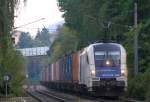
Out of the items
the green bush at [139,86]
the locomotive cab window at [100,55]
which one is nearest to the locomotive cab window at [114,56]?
the locomotive cab window at [100,55]

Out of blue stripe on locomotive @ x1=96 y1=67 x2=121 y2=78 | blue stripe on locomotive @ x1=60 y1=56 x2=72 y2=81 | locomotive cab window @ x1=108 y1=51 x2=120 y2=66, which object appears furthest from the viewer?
blue stripe on locomotive @ x1=60 y1=56 x2=72 y2=81

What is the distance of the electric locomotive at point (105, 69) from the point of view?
36.9 metres

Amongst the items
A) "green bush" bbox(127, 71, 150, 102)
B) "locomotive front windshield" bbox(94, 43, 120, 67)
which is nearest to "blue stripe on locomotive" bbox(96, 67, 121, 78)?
"locomotive front windshield" bbox(94, 43, 120, 67)

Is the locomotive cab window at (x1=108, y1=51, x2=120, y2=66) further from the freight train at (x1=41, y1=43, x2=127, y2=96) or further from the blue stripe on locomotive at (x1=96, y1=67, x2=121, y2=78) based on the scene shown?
the blue stripe on locomotive at (x1=96, y1=67, x2=121, y2=78)

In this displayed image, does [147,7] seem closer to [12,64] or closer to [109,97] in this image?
[12,64]

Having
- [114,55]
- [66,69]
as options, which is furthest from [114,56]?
[66,69]

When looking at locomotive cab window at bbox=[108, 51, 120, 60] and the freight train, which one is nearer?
the freight train

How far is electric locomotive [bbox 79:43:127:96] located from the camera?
3688 centimetres

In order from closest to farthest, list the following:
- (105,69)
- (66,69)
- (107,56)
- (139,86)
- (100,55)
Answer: (105,69)
(107,56)
(100,55)
(139,86)
(66,69)

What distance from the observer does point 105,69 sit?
122 feet

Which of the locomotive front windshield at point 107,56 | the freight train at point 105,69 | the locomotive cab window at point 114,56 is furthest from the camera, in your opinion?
the locomotive cab window at point 114,56

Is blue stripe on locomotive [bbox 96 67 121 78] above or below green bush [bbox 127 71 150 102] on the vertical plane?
above

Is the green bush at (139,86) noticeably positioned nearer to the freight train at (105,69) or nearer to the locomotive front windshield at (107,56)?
the freight train at (105,69)

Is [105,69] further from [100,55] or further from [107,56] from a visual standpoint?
[100,55]
